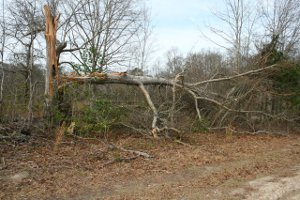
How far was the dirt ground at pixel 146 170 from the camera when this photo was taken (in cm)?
595

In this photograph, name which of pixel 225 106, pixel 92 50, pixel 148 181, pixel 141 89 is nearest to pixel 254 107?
pixel 225 106

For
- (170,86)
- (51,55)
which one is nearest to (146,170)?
(170,86)

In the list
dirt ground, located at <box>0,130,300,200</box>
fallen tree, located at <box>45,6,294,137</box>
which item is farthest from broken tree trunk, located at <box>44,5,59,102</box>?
dirt ground, located at <box>0,130,300,200</box>

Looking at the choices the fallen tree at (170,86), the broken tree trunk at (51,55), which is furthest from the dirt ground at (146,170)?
the broken tree trunk at (51,55)

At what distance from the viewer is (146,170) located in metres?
7.46

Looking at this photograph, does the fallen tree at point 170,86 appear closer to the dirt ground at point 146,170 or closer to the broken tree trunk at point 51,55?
the broken tree trunk at point 51,55

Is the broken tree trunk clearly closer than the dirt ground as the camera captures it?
No

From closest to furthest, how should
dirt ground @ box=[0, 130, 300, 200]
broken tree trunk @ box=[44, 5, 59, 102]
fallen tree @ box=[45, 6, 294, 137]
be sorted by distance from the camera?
dirt ground @ box=[0, 130, 300, 200] < fallen tree @ box=[45, 6, 294, 137] < broken tree trunk @ box=[44, 5, 59, 102]

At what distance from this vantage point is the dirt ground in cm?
595

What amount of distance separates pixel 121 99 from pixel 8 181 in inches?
248

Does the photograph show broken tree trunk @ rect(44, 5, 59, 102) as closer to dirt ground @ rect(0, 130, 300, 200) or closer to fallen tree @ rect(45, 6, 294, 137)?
fallen tree @ rect(45, 6, 294, 137)

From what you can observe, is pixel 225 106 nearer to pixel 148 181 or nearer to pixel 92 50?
pixel 92 50

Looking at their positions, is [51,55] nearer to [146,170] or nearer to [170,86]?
[170,86]

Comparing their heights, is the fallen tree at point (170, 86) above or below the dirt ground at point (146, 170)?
above
